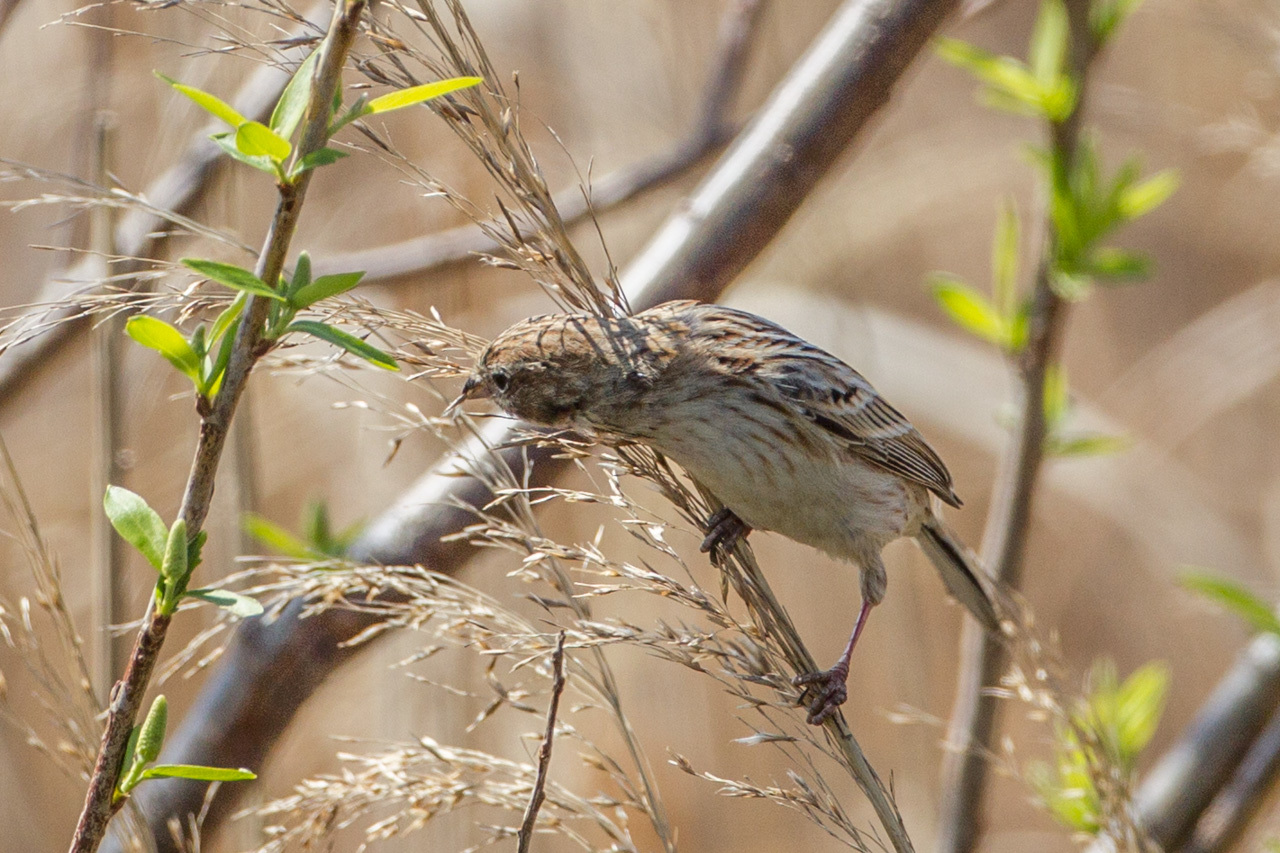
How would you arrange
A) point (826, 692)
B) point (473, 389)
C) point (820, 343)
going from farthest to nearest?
point (820, 343)
point (826, 692)
point (473, 389)

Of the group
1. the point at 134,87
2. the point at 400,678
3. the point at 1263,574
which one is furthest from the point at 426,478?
the point at 1263,574

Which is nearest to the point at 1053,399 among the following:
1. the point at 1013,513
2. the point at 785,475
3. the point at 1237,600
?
the point at 1013,513

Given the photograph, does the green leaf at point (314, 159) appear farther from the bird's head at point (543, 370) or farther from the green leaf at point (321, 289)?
the bird's head at point (543, 370)

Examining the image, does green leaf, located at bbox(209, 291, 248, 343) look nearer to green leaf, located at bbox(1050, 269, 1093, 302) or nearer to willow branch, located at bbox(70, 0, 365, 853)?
willow branch, located at bbox(70, 0, 365, 853)

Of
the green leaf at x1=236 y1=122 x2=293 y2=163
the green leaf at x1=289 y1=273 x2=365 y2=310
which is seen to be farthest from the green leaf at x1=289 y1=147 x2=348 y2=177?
the green leaf at x1=289 y1=273 x2=365 y2=310

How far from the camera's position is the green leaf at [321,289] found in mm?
1224

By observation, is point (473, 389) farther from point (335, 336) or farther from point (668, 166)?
point (668, 166)

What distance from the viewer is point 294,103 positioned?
1229 millimetres

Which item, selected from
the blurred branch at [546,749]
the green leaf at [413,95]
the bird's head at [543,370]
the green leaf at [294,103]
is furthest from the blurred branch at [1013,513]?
the green leaf at [294,103]

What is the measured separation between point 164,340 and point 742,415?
136cm

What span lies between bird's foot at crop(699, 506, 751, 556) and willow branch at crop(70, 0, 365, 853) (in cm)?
103

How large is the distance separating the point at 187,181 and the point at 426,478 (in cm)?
108

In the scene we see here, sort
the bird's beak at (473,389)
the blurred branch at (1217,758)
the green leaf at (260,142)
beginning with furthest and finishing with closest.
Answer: the blurred branch at (1217,758) < the bird's beak at (473,389) < the green leaf at (260,142)

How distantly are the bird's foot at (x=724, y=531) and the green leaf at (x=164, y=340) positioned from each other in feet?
3.42
